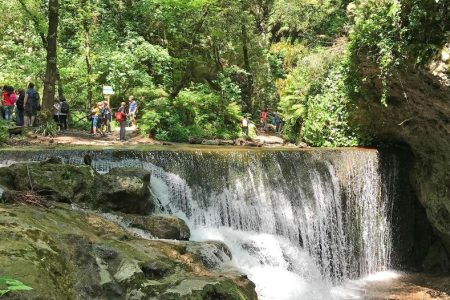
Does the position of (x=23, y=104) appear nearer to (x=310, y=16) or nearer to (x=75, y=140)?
(x=75, y=140)

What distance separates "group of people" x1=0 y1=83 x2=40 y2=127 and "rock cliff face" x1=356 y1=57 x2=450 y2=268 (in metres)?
11.0

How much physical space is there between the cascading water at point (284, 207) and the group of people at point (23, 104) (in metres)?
7.13

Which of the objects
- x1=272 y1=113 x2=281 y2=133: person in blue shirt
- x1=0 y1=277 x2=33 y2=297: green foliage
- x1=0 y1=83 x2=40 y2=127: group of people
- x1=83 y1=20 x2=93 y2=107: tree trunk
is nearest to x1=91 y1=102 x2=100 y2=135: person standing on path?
Result: x1=0 y1=83 x2=40 y2=127: group of people

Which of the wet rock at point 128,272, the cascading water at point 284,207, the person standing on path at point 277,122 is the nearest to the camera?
the wet rock at point 128,272

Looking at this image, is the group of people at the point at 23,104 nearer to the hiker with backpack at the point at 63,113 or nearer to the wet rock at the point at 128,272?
the hiker with backpack at the point at 63,113

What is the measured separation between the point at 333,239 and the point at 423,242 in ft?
12.3

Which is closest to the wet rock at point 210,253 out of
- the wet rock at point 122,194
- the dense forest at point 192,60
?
the wet rock at point 122,194

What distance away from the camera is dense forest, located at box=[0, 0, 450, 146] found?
12758 millimetres

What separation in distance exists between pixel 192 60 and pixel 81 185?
14.2m

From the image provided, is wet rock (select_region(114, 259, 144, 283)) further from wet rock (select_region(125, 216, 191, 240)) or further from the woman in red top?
the woman in red top

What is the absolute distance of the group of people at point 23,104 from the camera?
53.5 ft

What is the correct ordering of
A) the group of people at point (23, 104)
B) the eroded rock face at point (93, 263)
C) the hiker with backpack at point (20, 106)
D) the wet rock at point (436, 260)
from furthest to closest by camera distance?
1. the hiker with backpack at point (20, 106)
2. the group of people at point (23, 104)
3. the wet rock at point (436, 260)
4. the eroded rock face at point (93, 263)

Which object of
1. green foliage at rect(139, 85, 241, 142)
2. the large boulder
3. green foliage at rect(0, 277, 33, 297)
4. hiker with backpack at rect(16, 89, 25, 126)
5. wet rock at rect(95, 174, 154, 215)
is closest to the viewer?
green foliage at rect(0, 277, 33, 297)

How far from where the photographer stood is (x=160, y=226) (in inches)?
311
